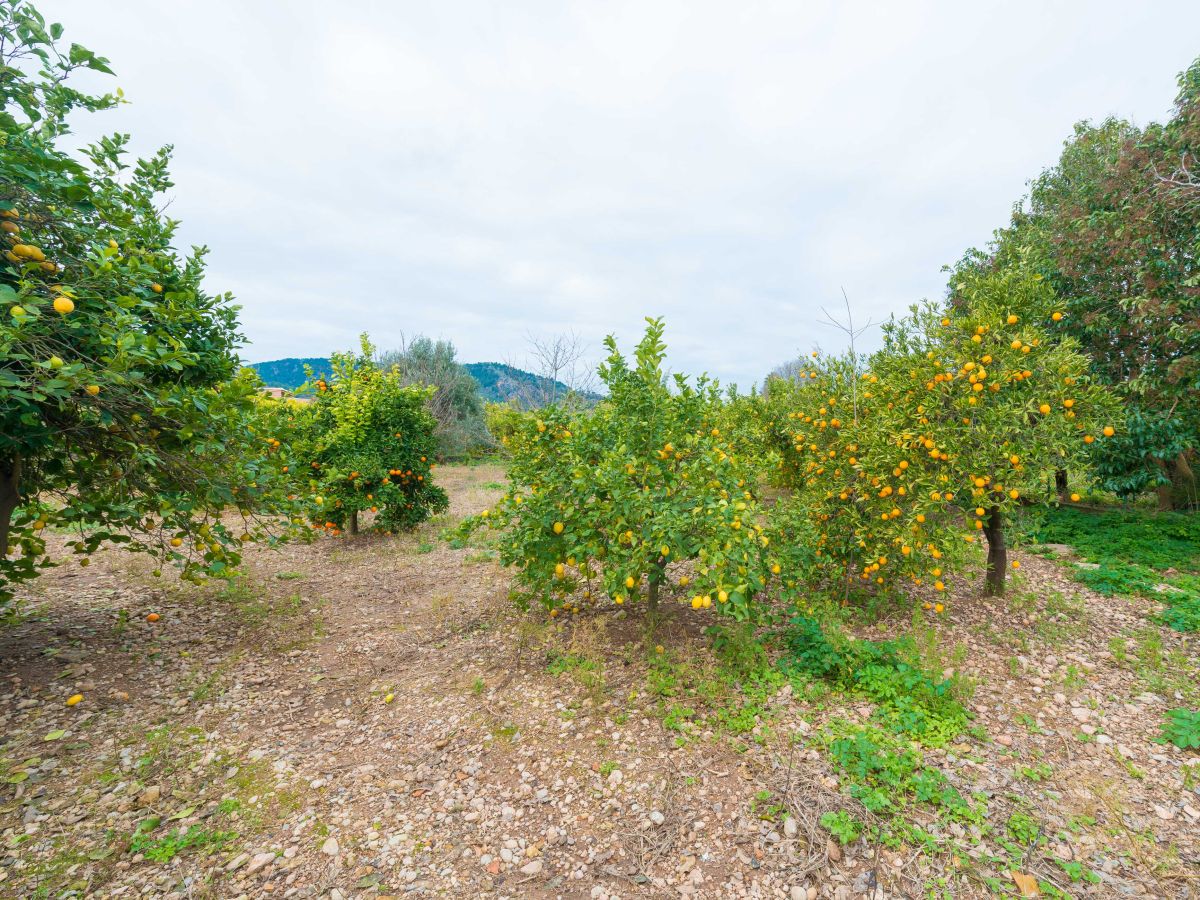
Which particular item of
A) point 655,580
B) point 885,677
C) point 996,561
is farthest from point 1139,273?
point 655,580

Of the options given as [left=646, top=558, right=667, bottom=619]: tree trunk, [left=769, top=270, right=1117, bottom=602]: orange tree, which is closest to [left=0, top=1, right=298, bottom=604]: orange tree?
[left=646, top=558, right=667, bottom=619]: tree trunk

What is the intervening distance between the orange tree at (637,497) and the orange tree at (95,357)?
174cm

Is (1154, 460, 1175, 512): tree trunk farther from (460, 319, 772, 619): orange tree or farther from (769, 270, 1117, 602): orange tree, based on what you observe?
(460, 319, 772, 619): orange tree

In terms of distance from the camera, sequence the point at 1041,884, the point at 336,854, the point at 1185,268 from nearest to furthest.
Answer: the point at 1041,884, the point at 336,854, the point at 1185,268

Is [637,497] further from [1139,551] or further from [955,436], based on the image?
[1139,551]

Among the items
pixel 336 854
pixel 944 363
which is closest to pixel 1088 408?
pixel 944 363

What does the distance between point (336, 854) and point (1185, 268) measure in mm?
9631

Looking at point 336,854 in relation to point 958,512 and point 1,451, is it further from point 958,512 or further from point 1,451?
point 958,512

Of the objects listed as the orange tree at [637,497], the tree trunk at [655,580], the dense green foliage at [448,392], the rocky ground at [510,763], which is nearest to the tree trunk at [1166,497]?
the rocky ground at [510,763]

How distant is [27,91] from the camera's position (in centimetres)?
288

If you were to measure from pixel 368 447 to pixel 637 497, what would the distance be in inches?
226

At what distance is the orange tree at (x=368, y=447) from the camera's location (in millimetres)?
7387

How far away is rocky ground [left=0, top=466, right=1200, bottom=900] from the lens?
7.30ft

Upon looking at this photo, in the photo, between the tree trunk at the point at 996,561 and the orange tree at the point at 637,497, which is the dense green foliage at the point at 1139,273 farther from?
the orange tree at the point at 637,497
